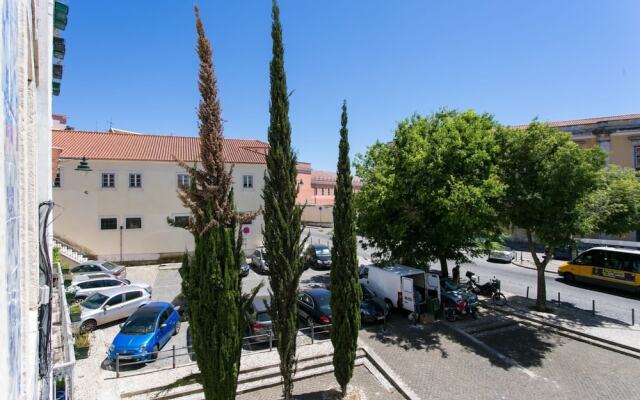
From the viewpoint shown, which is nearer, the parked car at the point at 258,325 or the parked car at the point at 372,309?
the parked car at the point at 258,325

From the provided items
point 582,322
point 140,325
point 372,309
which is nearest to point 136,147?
point 140,325

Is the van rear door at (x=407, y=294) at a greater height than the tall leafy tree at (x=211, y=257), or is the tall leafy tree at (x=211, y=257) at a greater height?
the tall leafy tree at (x=211, y=257)

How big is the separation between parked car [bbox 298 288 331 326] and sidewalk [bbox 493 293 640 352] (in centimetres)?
913

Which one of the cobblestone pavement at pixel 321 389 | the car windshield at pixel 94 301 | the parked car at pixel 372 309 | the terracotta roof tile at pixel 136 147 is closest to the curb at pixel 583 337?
the parked car at pixel 372 309

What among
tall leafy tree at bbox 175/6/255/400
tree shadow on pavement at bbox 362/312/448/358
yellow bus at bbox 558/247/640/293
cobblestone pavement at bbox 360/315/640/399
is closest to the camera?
tall leafy tree at bbox 175/6/255/400

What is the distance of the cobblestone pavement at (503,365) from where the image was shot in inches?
449

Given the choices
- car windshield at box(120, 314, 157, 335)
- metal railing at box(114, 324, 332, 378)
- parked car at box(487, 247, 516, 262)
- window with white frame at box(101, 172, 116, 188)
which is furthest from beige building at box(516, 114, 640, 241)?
window with white frame at box(101, 172, 116, 188)

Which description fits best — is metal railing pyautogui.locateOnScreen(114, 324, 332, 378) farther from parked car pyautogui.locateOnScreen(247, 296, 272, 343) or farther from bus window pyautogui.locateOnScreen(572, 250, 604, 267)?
bus window pyautogui.locateOnScreen(572, 250, 604, 267)

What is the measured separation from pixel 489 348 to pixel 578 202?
712 cm

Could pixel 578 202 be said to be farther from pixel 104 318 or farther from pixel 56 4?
pixel 104 318

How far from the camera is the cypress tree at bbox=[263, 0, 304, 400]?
9602 millimetres

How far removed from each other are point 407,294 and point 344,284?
730cm

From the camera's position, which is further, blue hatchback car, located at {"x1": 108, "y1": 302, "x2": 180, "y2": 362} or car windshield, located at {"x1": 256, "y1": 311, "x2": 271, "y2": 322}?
car windshield, located at {"x1": 256, "y1": 311, "x2": 271, "y2": 322}

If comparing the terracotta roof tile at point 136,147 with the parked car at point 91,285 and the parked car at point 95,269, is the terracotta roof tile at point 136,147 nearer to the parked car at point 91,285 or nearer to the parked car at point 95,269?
the parked car at point 95,269
